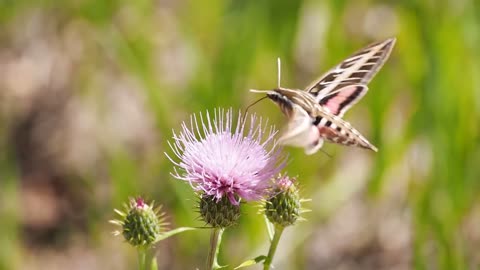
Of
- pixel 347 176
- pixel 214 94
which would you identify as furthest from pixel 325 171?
pixel 214 94

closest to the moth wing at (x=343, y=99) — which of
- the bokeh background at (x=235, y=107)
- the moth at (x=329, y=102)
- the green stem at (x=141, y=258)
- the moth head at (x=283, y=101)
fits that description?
the moth at (x=329, y=102)

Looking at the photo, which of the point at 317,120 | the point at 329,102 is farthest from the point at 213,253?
the point at 329,102

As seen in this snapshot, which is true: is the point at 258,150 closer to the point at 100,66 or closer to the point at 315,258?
the point at 315,258

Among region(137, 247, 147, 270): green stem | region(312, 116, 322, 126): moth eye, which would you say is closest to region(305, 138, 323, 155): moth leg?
region(312, 116, 322, 126): moth eye

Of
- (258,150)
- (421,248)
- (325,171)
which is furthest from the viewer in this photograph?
(325,171)

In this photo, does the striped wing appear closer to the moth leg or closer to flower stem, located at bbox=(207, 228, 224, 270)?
the moth leg

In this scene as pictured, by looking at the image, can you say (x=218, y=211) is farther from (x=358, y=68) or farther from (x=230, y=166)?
(x=358, y=68)

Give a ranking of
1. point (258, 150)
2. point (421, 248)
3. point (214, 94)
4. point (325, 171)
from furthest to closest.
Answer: point (325, 171) < point (214, 94) < point (421, 248) < point (258, 150)
